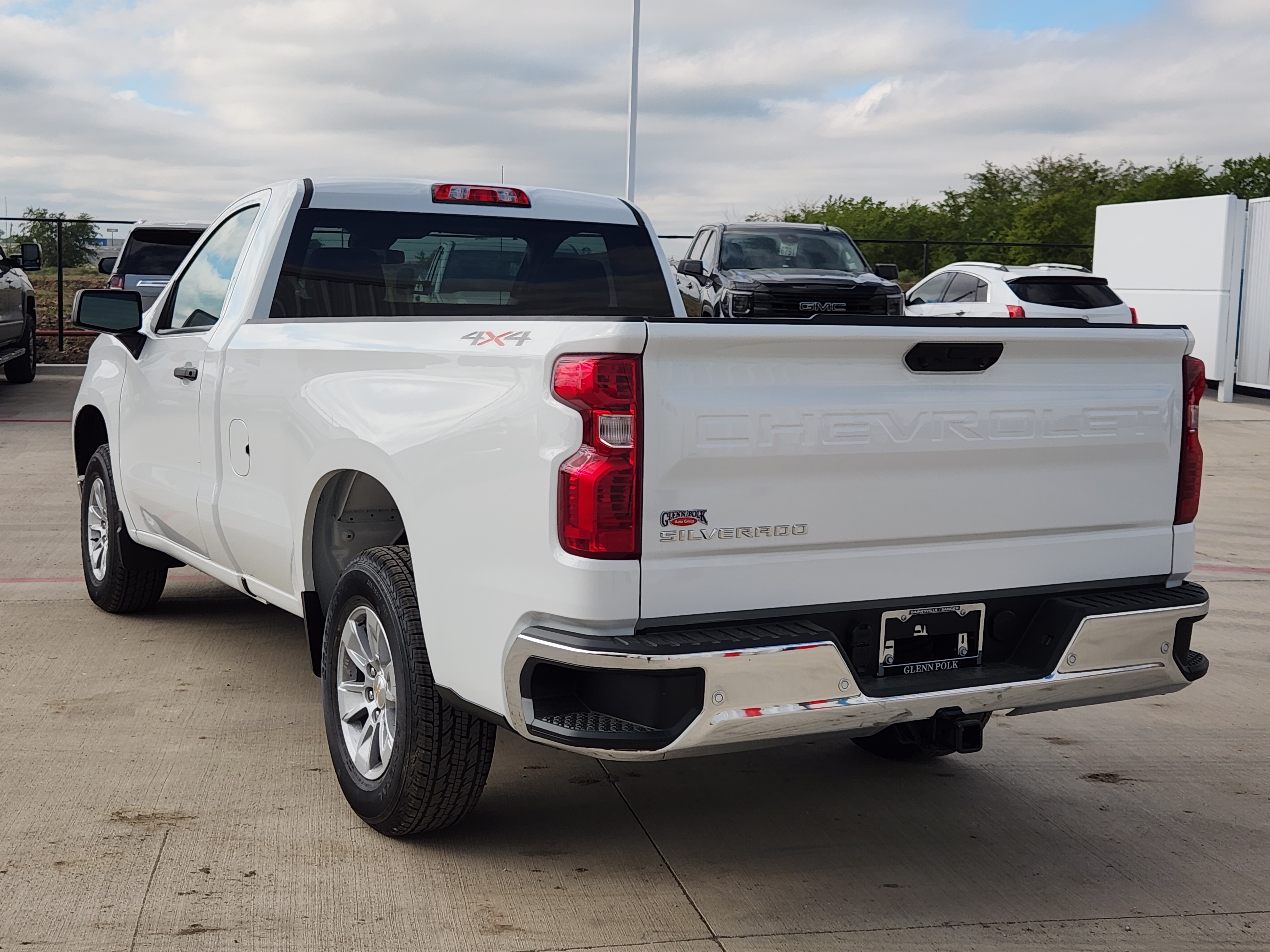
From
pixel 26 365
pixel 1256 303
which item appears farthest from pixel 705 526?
pixel 1256 303

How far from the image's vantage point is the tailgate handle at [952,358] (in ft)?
11.3

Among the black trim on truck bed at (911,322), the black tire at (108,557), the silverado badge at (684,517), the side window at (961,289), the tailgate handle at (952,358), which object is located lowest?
the black tire at (108,557)

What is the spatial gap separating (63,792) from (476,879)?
147cm

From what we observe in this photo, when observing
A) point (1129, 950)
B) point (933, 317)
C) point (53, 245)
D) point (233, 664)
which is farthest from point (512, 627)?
point (53, 245)

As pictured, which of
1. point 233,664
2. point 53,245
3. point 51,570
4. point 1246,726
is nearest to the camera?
point 1246,726

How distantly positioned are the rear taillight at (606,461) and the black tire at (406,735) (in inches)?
31.6

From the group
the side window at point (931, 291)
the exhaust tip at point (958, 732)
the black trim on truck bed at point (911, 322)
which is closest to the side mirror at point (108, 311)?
the black trim on truck bed at point (911, 322)

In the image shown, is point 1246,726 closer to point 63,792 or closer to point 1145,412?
point 1145,412

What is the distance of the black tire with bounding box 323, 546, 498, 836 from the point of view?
12.1ft

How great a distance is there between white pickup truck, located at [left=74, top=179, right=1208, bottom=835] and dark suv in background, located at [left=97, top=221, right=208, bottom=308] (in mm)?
11111

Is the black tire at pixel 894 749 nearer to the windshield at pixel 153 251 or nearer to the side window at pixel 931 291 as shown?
the windshield at pixel 153 251

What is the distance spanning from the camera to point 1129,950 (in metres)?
3.41

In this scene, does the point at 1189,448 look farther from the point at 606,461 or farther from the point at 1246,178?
the point at 1246,178

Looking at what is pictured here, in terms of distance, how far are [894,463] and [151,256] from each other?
1359 centimetres
